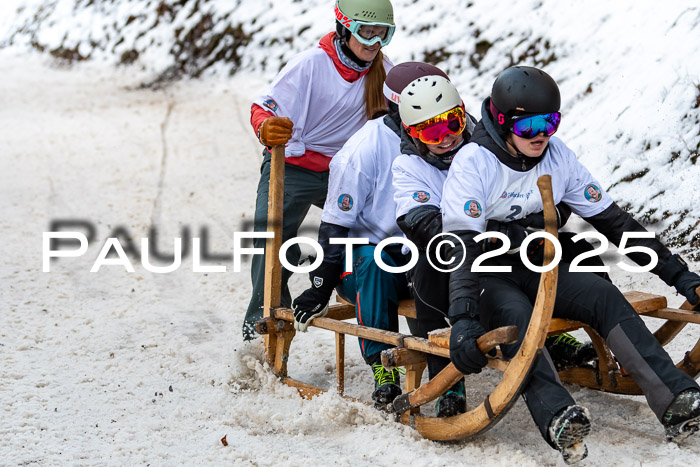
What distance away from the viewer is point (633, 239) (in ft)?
12.1

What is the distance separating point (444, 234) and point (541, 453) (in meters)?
0.92

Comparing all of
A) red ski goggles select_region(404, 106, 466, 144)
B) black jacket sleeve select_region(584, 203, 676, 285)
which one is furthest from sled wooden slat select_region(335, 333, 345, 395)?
black jacket sleeve select_region(584, 203, 676, 285)

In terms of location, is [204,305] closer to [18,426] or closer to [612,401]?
[18,426]

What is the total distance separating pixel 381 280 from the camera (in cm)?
395

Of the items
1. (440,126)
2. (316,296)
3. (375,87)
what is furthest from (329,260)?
(375,87)

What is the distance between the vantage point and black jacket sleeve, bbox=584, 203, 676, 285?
3.63 m

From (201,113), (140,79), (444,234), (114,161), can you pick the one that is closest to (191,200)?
(114,161)

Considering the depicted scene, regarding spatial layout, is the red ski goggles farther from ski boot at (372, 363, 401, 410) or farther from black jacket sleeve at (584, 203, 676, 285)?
ski boot at (372, 363, 401, 410)

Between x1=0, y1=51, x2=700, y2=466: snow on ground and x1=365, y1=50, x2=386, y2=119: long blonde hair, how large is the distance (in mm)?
1377

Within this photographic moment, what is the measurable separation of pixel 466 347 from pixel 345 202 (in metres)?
1.17

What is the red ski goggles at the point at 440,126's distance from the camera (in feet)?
12.3

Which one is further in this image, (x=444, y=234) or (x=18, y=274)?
(x=18, y=274)

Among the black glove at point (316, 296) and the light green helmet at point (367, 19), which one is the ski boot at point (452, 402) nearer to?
the black glove at point (316, 296)

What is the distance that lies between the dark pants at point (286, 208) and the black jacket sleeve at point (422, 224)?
3.79ft
